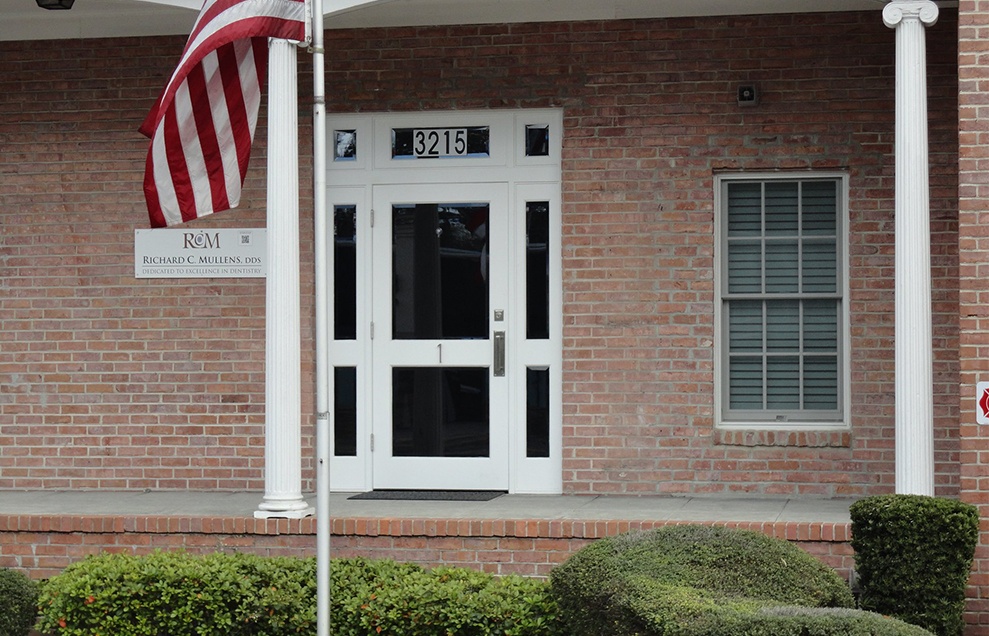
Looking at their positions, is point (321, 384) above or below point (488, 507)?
above

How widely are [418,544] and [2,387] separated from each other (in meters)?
3.95

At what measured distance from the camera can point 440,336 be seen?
9.97 metres

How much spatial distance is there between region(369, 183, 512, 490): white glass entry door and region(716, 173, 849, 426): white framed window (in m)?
1.65

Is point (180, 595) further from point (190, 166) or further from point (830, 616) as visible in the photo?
point (830, 616)

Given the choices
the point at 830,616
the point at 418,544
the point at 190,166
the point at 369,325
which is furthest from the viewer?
the point at 369,325

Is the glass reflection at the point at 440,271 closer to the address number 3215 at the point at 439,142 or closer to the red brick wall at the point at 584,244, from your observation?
the address number 3215 at the point at 439,142

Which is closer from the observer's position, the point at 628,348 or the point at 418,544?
the point at 418,544

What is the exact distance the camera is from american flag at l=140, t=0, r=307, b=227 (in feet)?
24.3

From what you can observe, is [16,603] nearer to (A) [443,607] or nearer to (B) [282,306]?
(B) [282,306]

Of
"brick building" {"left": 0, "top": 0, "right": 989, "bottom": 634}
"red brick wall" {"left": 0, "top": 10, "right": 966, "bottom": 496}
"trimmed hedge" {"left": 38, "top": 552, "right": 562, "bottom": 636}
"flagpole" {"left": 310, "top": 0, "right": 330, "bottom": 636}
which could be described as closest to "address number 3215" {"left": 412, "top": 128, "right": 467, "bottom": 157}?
"brick building" {"left": 0, "top": 0, "right": 989, "bottom": 634}

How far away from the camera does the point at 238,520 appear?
855 centimetres

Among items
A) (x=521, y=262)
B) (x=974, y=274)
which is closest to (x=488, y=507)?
(x=521, y=262)

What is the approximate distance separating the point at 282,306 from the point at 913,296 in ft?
12.8

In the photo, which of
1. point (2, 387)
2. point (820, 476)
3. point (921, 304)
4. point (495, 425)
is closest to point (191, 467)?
point (2, 387)
